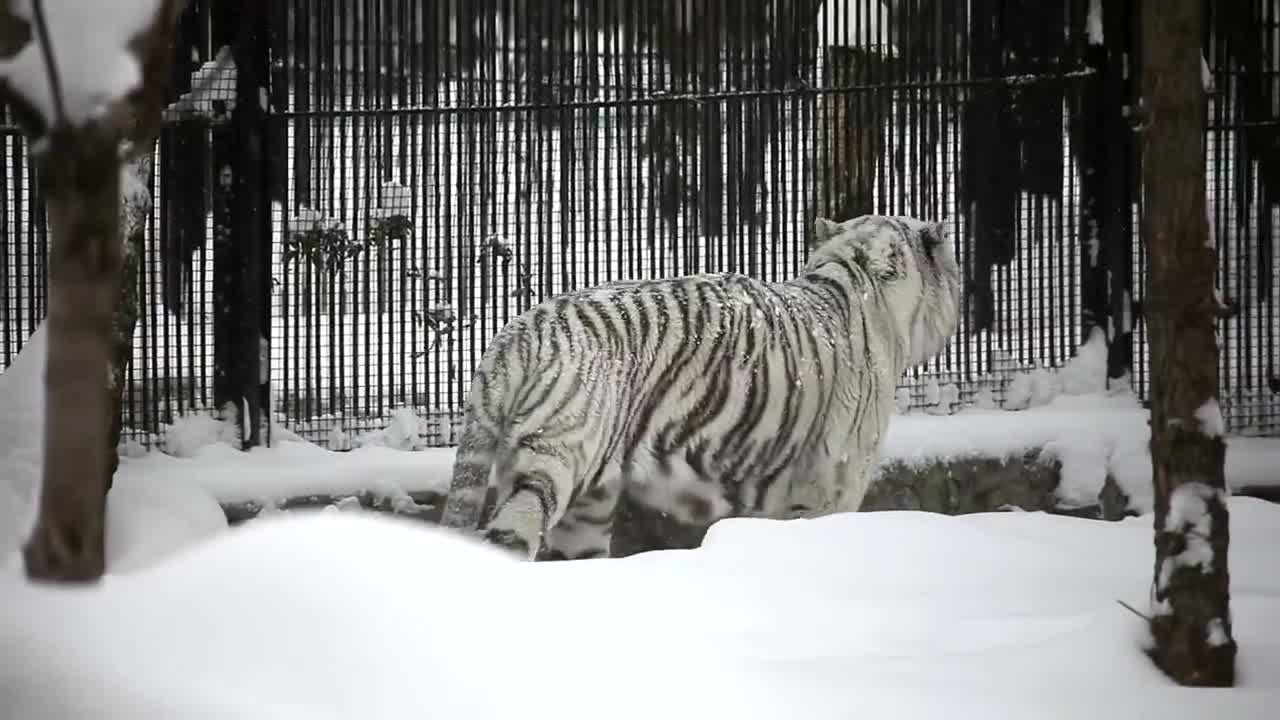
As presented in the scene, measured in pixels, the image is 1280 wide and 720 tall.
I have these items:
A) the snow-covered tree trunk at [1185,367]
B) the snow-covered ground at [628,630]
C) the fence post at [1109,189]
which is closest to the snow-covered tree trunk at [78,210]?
the snow-covered ground at [628,630]

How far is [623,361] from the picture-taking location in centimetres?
445

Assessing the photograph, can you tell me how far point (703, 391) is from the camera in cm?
475

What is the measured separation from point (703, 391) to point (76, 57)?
8.99 ft

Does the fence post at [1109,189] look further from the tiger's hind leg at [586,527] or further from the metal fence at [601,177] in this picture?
the tiger's hind leg at [586,527]

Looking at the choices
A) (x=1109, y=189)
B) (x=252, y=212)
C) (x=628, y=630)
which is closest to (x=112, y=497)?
(x=252, y=212)

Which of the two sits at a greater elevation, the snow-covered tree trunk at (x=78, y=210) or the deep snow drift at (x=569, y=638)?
the snow-covered tree trunk at (x=78, y=210)

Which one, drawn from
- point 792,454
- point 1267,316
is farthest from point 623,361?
point 1267,316

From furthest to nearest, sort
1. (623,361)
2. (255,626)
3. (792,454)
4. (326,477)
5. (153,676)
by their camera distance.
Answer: (326,477) → (792,454) → (623,361) → (255,626) → (153,676)

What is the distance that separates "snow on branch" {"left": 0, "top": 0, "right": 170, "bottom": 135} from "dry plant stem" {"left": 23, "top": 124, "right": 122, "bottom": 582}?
11 centimetres

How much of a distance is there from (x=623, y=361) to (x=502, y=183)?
1.92 meters

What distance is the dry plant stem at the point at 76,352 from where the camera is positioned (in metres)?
2.22

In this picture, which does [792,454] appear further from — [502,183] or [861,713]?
[861,713]

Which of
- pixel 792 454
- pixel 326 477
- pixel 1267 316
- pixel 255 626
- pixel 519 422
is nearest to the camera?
pixel 255 626

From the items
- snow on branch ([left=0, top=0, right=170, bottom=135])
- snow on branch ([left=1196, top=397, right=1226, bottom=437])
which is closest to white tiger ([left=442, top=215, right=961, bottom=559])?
snow on branch ([left=0, top=0, right=170, bottom=135])
